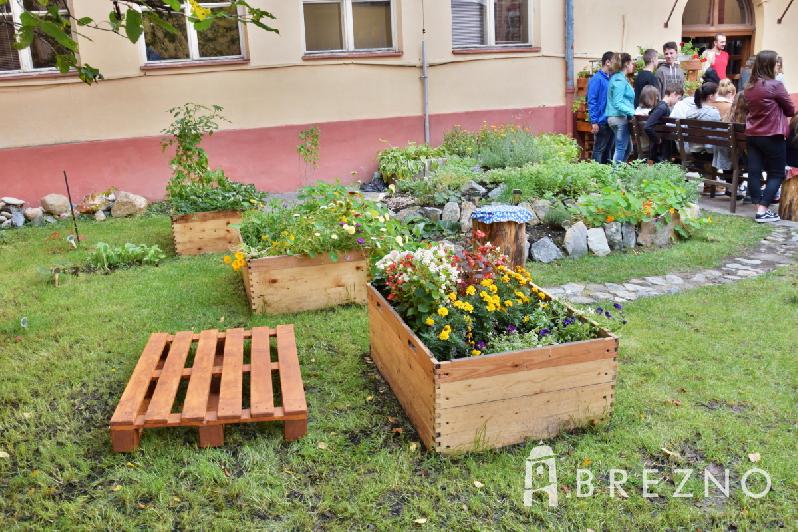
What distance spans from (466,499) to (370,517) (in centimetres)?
45

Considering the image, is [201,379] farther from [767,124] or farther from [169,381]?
[767,124]

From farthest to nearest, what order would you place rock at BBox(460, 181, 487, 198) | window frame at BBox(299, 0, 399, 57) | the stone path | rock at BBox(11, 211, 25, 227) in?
window frame at BBox(299, 0, 399, 57) → rock at BBox(11, 211, 25, 227) → rock at BBox(460, 181, 487, 198) → the stone path

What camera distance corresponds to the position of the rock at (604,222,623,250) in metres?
7.26

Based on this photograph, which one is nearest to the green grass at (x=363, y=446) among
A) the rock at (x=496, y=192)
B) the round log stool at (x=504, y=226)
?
the round log stool at (x=504, y=226)

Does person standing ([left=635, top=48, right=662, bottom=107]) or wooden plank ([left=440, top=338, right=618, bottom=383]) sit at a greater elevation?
person standing ([left=635, top=48, right=662, bottom=107])

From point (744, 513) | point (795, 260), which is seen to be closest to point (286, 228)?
point (744, 513)

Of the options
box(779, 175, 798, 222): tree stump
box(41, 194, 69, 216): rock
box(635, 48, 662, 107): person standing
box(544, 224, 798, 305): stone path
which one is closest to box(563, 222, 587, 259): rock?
box(544, 224, 798, 305): stone path

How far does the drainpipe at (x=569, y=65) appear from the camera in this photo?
12.1 m

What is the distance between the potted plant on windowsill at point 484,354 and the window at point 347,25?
303 inches

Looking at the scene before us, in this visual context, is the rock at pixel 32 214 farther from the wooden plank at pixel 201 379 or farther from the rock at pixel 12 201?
the wooden plank at pixel 201 379

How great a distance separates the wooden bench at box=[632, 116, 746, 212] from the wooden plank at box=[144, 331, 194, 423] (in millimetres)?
6969

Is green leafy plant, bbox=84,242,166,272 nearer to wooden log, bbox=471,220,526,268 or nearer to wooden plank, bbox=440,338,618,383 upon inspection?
wooden log, bbox=471,220,526,268

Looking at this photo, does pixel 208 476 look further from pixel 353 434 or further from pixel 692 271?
pixel 692 271

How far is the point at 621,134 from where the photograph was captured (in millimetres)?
10477
